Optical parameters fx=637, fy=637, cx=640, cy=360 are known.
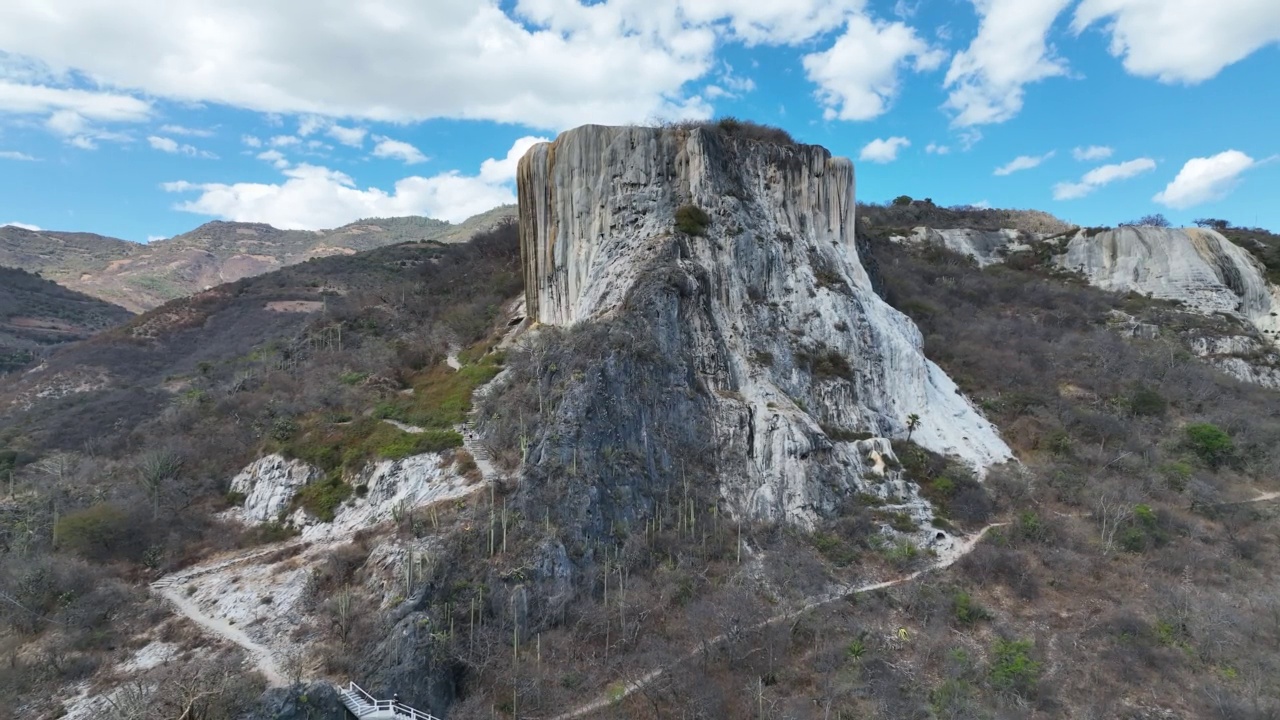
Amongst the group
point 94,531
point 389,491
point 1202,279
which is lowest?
point 94,531

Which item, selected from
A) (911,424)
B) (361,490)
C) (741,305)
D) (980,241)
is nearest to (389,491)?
(361,490)

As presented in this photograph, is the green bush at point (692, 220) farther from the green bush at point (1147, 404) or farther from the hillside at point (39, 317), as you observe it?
the hillside at point (39, 317)

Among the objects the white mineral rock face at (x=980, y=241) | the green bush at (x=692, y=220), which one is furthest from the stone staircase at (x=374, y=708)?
the white mineral rock face at (x=980, y=241)

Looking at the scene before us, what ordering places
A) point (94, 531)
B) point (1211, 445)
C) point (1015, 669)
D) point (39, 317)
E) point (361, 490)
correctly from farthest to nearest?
point (39, 317)
point (1211, 445)
point (361, 490)
point (94, 531)
point (1015, 669)

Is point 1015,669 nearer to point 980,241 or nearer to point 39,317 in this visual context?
point 980,241

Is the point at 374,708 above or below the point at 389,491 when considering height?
below

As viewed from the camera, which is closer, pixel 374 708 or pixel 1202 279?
pixel 374 708

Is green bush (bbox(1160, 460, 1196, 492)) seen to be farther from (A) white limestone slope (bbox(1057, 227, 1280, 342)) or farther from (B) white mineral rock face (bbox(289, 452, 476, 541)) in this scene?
(B) white mineral rock face (bbox(289, 452, 476, 541))
